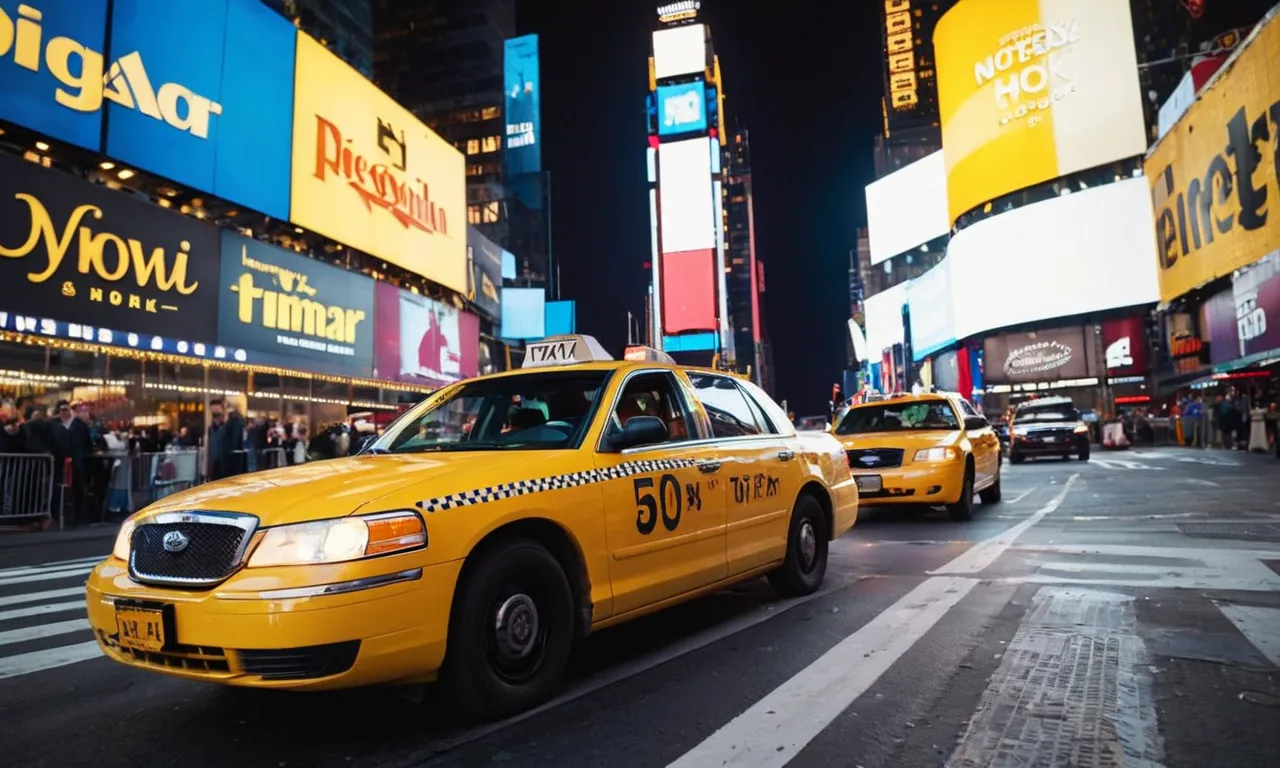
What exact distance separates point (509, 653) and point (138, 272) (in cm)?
1828

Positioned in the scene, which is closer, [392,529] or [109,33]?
[392,529]

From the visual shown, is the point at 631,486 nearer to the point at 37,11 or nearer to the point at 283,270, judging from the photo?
the point at 37,11

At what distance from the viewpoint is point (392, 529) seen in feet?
9.84

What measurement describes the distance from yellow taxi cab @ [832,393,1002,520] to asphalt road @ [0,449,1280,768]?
301 cm

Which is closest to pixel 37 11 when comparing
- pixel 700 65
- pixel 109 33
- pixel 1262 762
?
pixel 109 33

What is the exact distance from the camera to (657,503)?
425 centimetres

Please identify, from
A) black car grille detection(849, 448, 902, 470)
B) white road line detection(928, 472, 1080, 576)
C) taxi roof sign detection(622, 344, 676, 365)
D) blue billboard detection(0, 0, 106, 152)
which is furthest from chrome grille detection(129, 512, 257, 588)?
blue billboard detection(0, 0, 106, 152)

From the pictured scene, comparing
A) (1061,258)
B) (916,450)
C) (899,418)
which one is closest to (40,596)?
(916,450)

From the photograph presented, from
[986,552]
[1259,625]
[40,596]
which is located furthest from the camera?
[986,552]

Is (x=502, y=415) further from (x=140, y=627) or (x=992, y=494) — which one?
(x=992, y=494)

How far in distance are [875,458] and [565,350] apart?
13.9 feet

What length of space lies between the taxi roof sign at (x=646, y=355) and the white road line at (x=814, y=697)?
6.95ft

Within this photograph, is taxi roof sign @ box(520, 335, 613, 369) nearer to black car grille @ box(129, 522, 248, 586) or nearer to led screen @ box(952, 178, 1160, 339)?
black car grille @ box(129, 522, 248, 586)

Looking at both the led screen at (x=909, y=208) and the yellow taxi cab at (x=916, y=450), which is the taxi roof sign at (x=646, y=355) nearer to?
the yellow taxi cab at (x=916, y=450)
